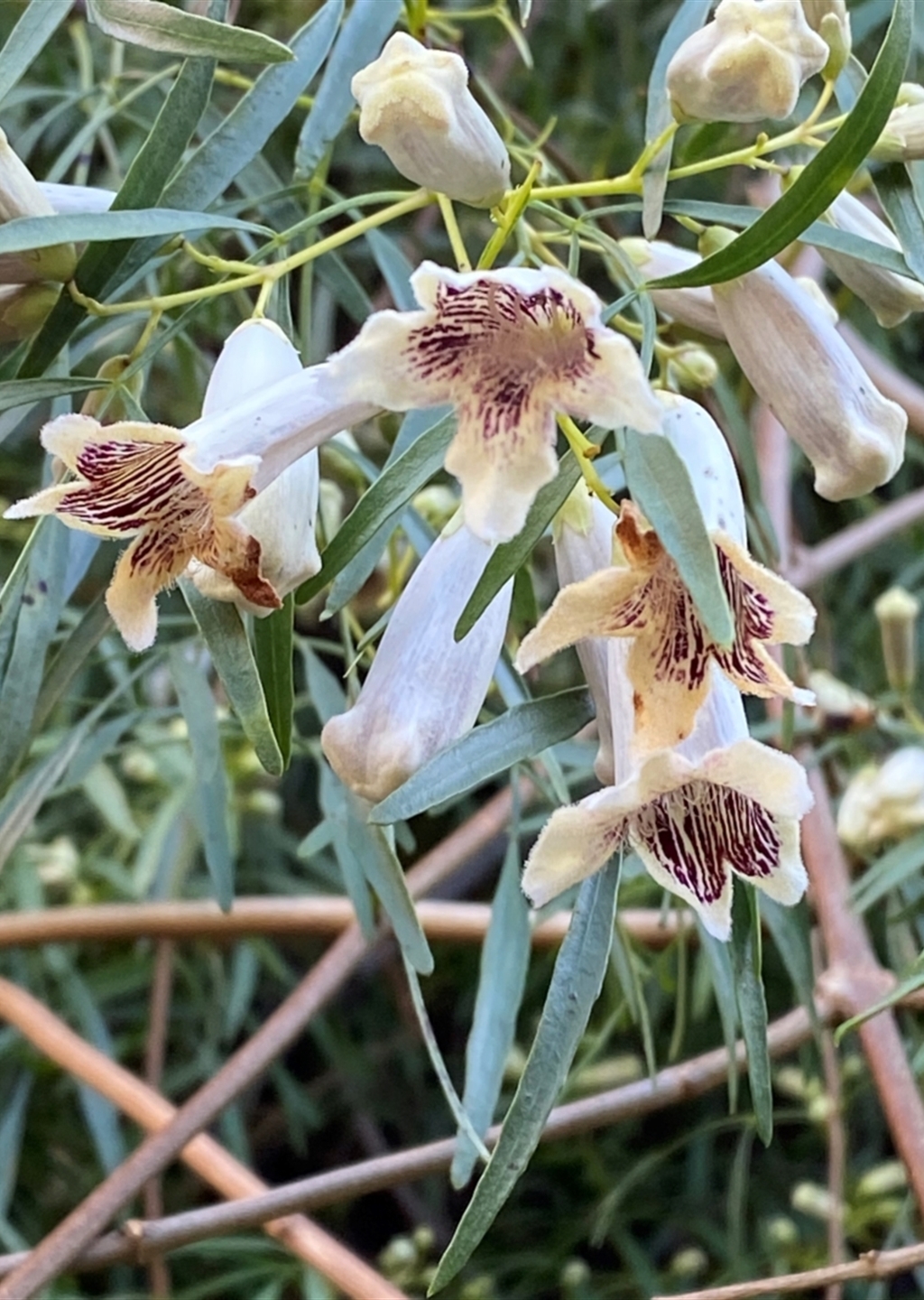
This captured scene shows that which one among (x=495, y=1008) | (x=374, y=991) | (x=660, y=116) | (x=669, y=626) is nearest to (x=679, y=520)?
(x=669, y=626)

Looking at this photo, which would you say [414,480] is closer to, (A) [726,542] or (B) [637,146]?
(A) [726,542]

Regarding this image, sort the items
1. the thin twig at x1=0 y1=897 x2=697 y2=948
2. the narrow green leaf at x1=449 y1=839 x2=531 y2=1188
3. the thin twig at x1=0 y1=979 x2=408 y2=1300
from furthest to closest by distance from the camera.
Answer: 1. the thin twig at x1=0 y1=897 x2=697 y2=948
2. the thin twig at x1=0 y1=979 x2=408 y2=1300
3. the narrow green leaf at x1=449 y1=839 x2=531 y2=1188

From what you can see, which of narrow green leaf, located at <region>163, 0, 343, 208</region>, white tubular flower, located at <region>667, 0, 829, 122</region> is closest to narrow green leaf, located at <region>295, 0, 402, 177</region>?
narrow green leaf, located at <region>163, 0, 343, 208</region>

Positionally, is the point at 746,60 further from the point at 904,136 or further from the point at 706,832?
the point at 706,832

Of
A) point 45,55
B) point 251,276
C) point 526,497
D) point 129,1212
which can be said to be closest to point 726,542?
point 526,497

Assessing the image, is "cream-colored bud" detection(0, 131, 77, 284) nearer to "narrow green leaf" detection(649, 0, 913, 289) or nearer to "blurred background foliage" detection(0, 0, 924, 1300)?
"narrow green leaf" detection(649, 0, 913, 289)
